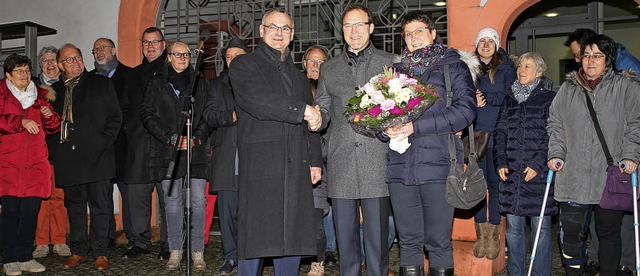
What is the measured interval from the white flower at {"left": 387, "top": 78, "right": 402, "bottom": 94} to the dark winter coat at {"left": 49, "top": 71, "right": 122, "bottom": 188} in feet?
12.8

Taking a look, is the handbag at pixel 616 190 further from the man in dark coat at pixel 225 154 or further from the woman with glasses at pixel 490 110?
the man in dark coat at pixel 225 154

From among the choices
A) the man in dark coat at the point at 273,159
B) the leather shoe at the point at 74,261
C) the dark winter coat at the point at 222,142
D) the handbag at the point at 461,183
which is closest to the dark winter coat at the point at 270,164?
the man in dark coat at the point at 273,159

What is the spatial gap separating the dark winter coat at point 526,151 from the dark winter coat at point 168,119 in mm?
2875

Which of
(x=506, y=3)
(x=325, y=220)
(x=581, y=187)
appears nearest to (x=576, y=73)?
(x=581, y=187)

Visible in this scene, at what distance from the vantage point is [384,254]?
4.60 meters

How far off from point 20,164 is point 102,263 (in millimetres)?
1291

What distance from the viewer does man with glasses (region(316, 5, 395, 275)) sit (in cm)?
457

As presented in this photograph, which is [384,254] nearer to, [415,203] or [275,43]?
[415,203]

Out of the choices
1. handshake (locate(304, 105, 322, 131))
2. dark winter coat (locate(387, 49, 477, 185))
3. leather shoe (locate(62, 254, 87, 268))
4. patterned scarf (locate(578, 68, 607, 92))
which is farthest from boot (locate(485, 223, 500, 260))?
leather shoe (locate(62, 254, 87, 268))

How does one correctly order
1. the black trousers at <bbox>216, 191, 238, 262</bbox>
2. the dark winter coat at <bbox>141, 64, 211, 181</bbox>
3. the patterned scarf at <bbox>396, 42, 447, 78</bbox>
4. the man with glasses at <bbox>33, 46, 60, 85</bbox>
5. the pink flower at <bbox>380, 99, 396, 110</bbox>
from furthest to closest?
1. the man with glasses at <bbox>33, 46, 60, 85</bbox>
2. the dark winter coat at <bbox>141, 64, 211, 181</bbox>
3. the black trousers at <bbox>216, 191, 238, 262</bbox>
4. the patterned scarf at <bbox>396, 42, 447, 78</bbox>
5. the pink flower at <bbox>380, 99, 396, 110</bbox>

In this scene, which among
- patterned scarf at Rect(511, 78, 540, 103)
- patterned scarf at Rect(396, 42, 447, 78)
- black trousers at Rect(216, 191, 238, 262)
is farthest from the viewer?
black trousers at Rect(216, 191, 238, 262)

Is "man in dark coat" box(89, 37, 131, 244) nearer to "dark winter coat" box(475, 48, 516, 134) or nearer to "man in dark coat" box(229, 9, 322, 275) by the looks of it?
"man in dark coat" box(229, 9, 322, 275)

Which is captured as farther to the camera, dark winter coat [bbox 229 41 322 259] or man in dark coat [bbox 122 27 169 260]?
man in dark coat [bbox 122 27 169 260]

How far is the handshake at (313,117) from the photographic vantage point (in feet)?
14.4
